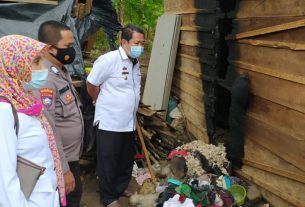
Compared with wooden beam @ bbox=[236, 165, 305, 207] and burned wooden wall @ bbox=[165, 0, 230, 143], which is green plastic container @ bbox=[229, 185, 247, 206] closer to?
wooden beam @ bbox=[236, 165, 305, 207]

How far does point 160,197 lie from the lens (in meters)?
4.81

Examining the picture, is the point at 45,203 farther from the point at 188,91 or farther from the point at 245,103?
the point at 188,91

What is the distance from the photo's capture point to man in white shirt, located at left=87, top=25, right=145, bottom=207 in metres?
4.61

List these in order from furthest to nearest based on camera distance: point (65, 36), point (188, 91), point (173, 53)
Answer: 1. point (173, 53)
2. point (188, 91)
3. point (65, 36)

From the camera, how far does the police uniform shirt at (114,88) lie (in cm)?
459

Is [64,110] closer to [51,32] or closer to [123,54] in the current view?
[51,32]

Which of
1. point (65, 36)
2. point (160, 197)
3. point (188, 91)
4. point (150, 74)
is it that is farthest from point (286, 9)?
point (150, 74)

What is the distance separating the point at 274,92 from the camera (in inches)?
169

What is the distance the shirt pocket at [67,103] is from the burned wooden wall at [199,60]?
2729 millimetres

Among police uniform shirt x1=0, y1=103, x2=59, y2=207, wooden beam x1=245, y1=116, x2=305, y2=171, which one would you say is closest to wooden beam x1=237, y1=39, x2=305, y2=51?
wooden beam x1=245, y1=116, x2=305, y2=171

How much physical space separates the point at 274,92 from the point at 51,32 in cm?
241

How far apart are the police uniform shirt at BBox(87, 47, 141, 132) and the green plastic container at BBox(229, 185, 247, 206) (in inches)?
59.7

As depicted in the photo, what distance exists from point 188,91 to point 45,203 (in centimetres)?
528

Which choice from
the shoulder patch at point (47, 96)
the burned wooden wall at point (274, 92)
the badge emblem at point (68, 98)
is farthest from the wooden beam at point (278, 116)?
the shoulder patch at point (47, 96)
